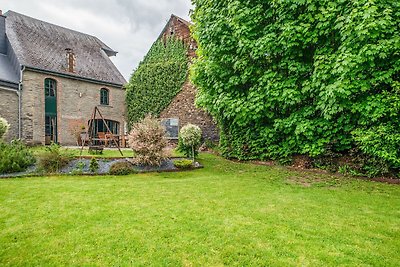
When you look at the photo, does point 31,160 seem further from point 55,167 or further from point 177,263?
point 177,263

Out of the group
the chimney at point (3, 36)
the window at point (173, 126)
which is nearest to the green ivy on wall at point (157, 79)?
the window at point (173, 126)

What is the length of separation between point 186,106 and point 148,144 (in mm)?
6923

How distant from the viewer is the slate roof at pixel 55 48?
53.2ft

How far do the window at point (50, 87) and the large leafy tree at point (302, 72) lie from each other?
36.8 feet

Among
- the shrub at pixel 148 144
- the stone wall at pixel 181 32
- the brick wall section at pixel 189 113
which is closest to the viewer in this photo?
the shrub at pixel 148 144

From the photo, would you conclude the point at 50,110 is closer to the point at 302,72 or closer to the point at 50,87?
the point at 50,87

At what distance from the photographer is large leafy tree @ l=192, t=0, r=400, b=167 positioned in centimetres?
629

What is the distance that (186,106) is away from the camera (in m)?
15.1

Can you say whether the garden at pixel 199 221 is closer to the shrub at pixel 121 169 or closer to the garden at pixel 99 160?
the garden at pixel 99 160

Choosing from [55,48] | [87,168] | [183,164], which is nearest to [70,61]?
[55,48]

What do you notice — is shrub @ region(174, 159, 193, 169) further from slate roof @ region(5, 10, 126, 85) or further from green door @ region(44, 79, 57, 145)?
slate roof @ region(5, 10, 126, 85)

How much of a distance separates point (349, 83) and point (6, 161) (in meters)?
9.49

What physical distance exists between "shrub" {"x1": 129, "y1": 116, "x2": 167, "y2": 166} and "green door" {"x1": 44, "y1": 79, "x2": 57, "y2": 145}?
10.6 meters

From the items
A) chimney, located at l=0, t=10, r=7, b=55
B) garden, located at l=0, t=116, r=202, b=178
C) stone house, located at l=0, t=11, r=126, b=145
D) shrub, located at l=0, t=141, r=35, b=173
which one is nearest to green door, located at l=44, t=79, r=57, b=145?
stone house, located at l=0, t=11, r=126, b=145
